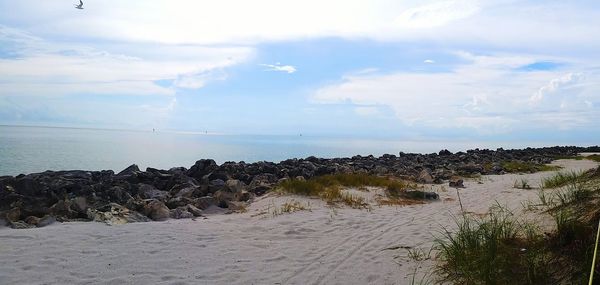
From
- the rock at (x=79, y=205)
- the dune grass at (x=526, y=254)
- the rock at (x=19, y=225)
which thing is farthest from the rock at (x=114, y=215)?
the dune grass at (x=526, y=254)

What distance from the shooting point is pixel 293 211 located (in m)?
9.91

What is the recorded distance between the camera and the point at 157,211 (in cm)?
948

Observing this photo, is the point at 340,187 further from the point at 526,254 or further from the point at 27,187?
the point at 526,254

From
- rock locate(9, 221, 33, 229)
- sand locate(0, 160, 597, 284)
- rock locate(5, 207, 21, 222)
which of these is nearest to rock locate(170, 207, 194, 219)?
sand locate(0, 160, 597, 284)

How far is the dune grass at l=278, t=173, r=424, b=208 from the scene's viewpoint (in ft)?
36.9

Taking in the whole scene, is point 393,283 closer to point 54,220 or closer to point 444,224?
point 444,224

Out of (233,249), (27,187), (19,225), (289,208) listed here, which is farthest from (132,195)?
(233,249)

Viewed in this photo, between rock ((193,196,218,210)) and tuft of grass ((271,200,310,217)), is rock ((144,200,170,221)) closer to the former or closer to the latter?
rock ((193,196,218,210))

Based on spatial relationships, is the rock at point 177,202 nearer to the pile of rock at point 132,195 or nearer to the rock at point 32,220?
the pile of rock at point 132,195

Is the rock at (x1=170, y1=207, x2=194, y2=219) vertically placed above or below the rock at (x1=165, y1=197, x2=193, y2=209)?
below

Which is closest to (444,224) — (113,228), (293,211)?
(293,211)

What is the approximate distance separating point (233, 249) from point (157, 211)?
3.02 metres

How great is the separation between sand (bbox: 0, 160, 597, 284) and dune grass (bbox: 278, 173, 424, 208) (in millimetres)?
1284

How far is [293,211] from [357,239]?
2.47 meters
